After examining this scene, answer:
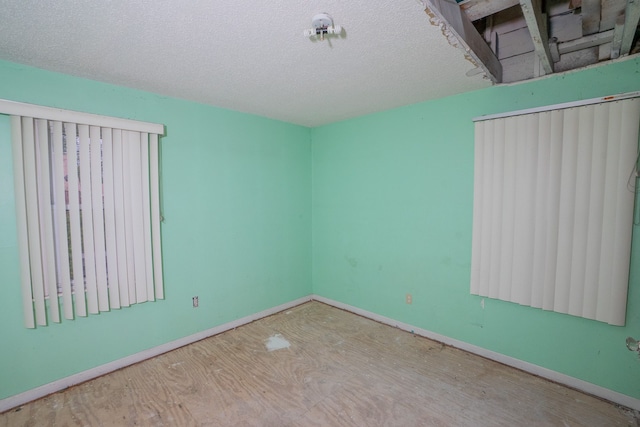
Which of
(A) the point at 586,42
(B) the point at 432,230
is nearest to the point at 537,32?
(A) the point at 586,42

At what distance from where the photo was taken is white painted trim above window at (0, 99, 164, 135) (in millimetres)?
1896

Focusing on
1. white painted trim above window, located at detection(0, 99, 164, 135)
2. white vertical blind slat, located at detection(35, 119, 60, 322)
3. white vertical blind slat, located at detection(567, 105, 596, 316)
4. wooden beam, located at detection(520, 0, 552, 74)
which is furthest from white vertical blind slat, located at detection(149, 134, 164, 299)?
white vertical blind slat, located at detection(567, 105, 596, 316)

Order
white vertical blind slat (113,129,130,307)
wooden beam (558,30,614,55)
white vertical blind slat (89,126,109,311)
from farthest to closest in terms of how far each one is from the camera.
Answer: white vertical blind slat (113,129,130,307) < white vertical blind slat (89,126,109,311) < wooden beam (558,30,614,55)

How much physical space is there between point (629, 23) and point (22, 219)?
3.94 meters

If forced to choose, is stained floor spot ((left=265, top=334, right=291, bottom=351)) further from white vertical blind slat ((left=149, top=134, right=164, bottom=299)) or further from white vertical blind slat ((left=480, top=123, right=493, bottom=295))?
white vertical blind slat ((left=480, top=123, right=493, bottom=295))

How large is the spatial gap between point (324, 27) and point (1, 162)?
2.33 m

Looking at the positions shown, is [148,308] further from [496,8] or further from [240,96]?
[496,8]

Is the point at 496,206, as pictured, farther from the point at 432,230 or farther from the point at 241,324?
the point at 241,324

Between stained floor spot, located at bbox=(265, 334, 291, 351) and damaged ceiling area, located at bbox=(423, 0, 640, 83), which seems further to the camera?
stained floor spot, located at bbox=(265, 334, 291, 351)

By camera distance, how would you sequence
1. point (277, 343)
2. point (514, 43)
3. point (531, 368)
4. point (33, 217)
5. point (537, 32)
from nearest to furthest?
point (537, 32)
point (33, 217)
point (514, 43)
point (531, 368)
point (277, 343)

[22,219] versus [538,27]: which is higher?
[538,27]

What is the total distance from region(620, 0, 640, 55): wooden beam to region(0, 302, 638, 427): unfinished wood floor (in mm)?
2396

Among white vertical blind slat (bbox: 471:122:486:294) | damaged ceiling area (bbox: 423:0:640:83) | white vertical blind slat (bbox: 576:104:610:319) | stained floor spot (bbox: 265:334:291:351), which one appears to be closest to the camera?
damaged ceiling area (bbox: 423:0:640:83)

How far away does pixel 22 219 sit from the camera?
197 cm
